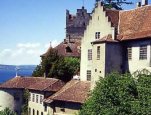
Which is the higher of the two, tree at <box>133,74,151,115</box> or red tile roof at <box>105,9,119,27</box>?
red tile roof at <box>105,9,119,27</box>

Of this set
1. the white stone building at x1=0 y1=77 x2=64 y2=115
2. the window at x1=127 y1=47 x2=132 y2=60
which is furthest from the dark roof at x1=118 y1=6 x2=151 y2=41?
the white stone building at x1=0 y1=77 x2=64 y2=115

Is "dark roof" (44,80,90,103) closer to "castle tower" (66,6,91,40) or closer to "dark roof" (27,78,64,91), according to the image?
"dark roof" (27,78,64,91)

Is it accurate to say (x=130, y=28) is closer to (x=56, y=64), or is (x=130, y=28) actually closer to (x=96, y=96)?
(x=96, y=96)

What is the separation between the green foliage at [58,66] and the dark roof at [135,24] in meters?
19.1

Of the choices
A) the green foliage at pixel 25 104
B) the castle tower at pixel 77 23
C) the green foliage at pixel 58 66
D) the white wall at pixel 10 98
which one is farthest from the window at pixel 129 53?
the castle tower at pixel 77 23

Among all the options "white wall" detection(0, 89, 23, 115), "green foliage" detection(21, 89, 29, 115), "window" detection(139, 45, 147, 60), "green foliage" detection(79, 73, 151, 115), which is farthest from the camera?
"white wall" detection(0, 89, 23, 115)

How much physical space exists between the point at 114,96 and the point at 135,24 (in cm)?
1104

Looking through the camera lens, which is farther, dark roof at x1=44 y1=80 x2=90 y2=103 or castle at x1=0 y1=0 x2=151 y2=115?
dark roof at x1=44 y1=80 x2=90 y2=103

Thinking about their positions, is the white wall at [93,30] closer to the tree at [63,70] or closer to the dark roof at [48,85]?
the dark roof at [48,85]

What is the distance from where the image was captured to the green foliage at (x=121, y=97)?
3494cm

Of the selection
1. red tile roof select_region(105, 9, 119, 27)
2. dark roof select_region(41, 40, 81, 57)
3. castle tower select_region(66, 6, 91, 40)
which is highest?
castle tower select_region(66, 6, 91, 40)

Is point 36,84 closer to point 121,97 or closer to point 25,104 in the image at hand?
point 25,104

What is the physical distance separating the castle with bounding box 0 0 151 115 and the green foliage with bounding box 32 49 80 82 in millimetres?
3311

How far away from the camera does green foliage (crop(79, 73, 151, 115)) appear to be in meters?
34.9
